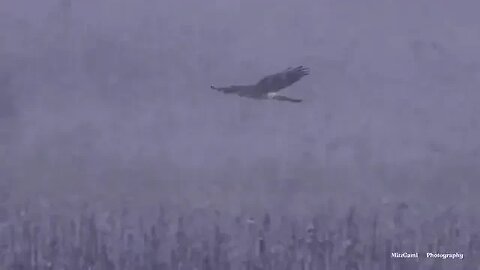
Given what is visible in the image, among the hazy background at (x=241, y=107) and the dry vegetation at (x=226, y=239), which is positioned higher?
the hazy background at (x=241, y=107)

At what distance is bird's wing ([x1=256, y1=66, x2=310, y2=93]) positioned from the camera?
2.55 metres

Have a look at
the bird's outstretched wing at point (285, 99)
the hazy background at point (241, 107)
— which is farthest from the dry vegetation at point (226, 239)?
the bird's outstretched wing at point (285, 99)

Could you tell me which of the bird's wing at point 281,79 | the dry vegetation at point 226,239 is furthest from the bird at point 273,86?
the dry vegetation at point 226,239

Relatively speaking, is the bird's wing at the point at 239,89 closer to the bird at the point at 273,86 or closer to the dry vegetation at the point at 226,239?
the bird at the point at 273,86

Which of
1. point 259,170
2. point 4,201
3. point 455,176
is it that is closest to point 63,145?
point 4,201

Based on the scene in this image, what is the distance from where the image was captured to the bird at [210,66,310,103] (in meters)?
2.55

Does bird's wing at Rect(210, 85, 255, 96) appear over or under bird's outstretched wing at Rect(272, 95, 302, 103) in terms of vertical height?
over

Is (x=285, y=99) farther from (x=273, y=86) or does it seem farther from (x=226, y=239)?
(x=226, y=239)

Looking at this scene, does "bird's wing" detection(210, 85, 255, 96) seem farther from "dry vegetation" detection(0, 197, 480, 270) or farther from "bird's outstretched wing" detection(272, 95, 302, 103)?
"dry vegetation" detection(0, 197, 480, 270)

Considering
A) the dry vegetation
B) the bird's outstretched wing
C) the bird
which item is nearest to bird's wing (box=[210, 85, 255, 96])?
the bird

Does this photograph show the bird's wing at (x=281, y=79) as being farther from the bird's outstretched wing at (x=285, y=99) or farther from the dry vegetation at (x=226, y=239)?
the dry vegetation at (x=226, y=239)

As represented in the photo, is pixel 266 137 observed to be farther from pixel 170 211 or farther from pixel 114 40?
pixel 114 40

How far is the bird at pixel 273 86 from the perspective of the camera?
2.55 meters

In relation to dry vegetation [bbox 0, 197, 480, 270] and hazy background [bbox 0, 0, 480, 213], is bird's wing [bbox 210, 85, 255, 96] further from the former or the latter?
dry vegetation [bbox 0, 197, 480, 270]
